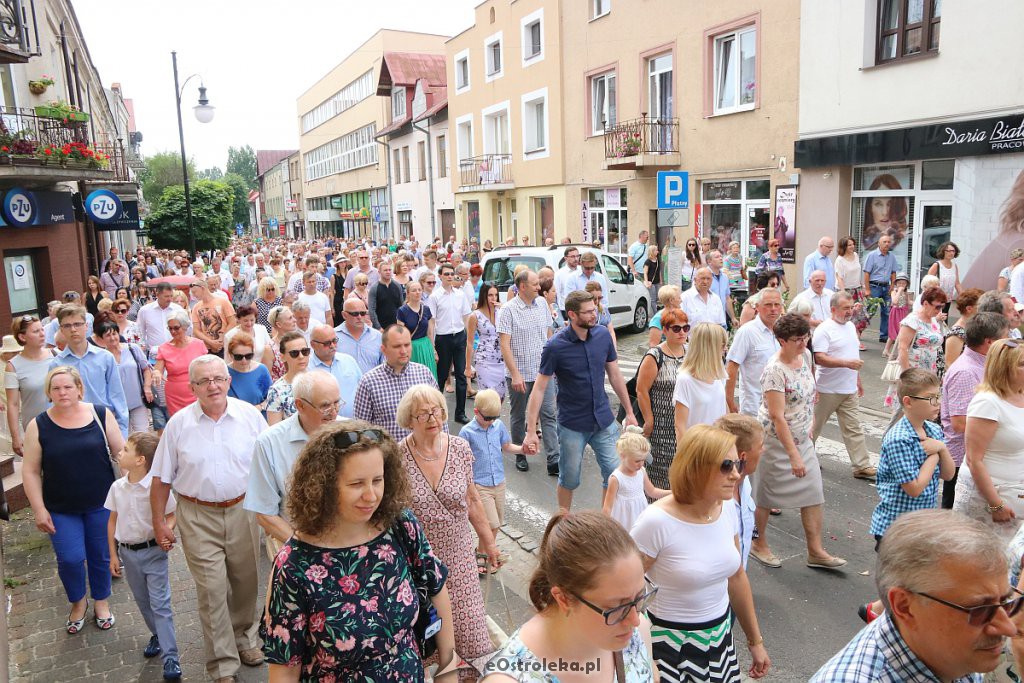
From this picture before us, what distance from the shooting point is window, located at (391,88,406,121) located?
43.5m

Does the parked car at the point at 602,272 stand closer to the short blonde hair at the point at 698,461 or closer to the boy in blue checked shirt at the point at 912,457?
the boy in blue checked shirt at the point at 912,457

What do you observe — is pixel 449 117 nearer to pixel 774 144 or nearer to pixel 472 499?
pixel 774 144

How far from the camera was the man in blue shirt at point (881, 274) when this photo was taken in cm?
1309

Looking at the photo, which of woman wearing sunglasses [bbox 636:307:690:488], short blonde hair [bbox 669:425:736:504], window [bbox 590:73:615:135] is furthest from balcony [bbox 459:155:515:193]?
short blonde hair [bbox 669:425:736:504]

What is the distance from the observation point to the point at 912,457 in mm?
4297

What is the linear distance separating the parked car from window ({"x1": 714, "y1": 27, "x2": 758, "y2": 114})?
17.6 feet

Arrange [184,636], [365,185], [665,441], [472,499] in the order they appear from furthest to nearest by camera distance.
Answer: [365,185], [665,441], [184,636], [472,499]

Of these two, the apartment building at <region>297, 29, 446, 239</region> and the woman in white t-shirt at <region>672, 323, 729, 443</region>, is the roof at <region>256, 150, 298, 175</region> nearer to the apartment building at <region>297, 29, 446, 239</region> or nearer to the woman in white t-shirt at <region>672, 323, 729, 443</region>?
the apartment building at <region>297, 29, 446, 239</region>

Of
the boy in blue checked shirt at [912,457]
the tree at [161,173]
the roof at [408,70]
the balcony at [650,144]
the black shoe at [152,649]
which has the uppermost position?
the roof at [408,70]

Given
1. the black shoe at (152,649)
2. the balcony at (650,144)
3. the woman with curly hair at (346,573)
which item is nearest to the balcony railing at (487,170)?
the balcony at (650,144)

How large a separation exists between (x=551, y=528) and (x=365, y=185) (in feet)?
169

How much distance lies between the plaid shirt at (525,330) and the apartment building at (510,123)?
1771 cm

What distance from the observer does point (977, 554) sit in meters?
1.94

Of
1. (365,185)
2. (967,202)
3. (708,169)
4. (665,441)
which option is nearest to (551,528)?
(665,441)
